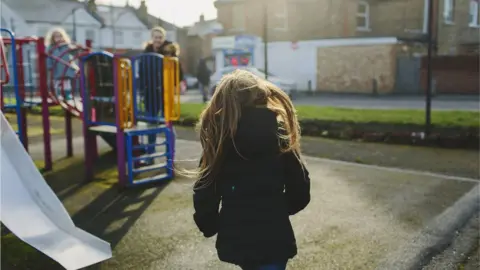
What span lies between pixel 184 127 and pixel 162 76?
4917mm

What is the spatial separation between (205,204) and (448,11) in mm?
27212

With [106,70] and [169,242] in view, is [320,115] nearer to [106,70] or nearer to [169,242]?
[106,70]

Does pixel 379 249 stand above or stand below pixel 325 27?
below

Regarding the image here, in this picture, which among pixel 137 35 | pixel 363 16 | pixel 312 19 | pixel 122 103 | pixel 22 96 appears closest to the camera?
pixel 122 103

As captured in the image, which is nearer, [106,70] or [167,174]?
[167,174]

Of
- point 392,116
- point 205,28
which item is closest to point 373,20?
point 205,28

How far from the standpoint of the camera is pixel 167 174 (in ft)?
21.4

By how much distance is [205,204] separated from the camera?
243 cm

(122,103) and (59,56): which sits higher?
(59,56)

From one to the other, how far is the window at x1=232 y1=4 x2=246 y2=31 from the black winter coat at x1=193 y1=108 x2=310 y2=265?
2999cm

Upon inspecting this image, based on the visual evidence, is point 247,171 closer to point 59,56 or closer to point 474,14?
point 59,56

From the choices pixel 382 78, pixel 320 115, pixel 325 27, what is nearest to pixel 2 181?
pixel 320 115

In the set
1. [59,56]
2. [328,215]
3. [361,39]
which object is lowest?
[328,215]

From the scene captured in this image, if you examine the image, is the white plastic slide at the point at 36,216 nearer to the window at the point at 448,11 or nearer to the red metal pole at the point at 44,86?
the red metal pole at the point at 44,86
